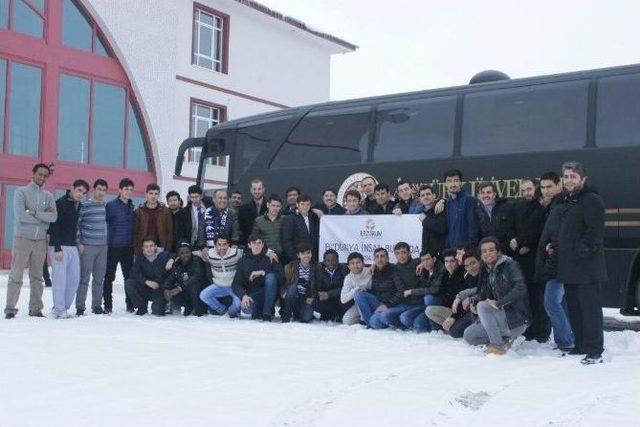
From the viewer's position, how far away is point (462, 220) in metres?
7.95

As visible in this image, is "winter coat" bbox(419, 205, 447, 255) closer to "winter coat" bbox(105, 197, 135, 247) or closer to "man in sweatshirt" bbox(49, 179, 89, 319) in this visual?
"winter coat" bbox(105, 197, 135, 247)

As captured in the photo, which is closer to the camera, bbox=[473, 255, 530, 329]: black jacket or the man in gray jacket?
bbox=[473, 255, 530, 329]: black jacket

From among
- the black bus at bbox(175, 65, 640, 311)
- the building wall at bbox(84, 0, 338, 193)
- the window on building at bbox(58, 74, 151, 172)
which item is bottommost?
the black bus at bbox(175, 65, 640, 311)

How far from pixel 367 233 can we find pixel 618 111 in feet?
10.7

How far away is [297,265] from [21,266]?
3311 millimetres

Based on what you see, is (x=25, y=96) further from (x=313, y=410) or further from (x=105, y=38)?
(x=313, y=410)

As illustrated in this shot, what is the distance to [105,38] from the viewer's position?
69.3ft

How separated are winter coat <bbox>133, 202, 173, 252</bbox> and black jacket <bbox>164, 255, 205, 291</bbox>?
0.37 meters

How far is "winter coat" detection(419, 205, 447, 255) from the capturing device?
A: 8.23 m

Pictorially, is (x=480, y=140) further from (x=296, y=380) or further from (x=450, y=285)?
(x=296, y=380)

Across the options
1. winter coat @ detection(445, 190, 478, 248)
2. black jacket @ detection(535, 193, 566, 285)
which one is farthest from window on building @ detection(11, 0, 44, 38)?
black jacket @ detection(535, 193, 566, 285)

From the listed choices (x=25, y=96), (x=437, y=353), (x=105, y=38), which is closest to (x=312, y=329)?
(x=437, y=353)

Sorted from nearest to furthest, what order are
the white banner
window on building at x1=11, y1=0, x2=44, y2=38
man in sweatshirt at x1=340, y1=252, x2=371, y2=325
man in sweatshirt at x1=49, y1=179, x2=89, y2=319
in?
man in sweatshirt at x1=340, y1=252, x2=371, y2=325 < the white banner < man in sweatshirt at x1=49, y1=179, x2=89, y2=319 < window on building at x1=11, y1=0, x2=44, y2=38

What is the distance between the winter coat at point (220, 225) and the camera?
979cm
